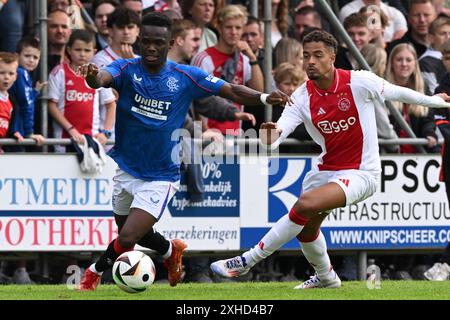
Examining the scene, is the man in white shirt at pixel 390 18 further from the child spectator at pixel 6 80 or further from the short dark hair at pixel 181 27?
the child spectator at pixel 6 80

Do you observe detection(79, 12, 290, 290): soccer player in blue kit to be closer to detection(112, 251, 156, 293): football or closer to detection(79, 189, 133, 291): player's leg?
detection(79, 189, 133, 291): player's leg

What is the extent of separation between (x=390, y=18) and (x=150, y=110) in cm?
657

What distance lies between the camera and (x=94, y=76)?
1148 centimetres

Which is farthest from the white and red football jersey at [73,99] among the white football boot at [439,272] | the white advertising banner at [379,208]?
the white football boot at [439,272]

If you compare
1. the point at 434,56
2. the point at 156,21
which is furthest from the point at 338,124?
the point at 434,56

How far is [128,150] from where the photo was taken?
12188mm

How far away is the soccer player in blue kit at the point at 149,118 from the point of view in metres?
11.9

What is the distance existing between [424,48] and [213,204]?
13.3 ft

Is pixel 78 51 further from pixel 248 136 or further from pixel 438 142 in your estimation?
pixel 438 142

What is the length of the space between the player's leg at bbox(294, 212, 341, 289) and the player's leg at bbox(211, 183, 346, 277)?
1.01 feet

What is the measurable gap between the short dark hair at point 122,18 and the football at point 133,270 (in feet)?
14.7

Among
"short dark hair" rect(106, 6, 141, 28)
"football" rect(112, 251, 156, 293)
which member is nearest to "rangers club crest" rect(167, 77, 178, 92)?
"football" rect(112, 251, 156, 293)

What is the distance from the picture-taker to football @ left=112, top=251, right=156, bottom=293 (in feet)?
37.4

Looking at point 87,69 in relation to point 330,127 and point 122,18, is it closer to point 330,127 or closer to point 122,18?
point 330,127
